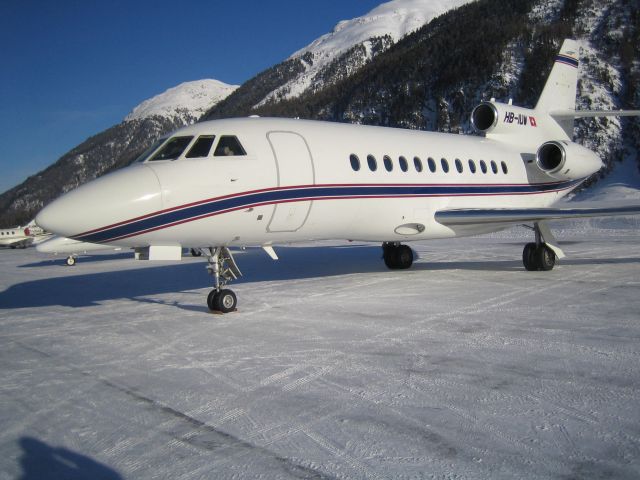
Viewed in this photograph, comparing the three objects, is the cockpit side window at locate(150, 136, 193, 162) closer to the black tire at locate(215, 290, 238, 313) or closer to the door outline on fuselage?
the door outline on fuselage

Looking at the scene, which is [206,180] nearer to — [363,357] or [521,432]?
[363,357]

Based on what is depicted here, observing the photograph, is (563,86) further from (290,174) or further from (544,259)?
(290,174)

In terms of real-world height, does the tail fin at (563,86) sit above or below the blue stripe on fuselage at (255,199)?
above

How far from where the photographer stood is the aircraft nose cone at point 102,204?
709cm

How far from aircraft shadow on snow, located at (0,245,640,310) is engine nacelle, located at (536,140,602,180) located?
7.61 feet

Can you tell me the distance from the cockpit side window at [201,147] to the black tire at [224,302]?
6.87ft

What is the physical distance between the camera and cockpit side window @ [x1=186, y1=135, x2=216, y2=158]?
8102 millimetres

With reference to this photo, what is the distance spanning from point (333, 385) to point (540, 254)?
8716 millimetres

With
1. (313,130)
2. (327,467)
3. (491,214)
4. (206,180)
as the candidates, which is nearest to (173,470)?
(327,467)

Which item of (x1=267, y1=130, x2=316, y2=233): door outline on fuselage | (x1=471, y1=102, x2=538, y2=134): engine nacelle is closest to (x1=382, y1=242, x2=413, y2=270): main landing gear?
(x1=471, y1=102, x2=538, y2=134): engine nacelle

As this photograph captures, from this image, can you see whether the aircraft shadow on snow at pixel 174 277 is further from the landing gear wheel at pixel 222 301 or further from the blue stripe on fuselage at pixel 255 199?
the landing gear wheel at pixel 222 301

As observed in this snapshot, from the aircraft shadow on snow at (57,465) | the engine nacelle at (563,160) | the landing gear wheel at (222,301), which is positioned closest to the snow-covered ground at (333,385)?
the aircraft shadow on snow at (57,465)

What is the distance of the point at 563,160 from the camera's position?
13.9 metres

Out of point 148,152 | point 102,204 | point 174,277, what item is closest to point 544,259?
point 148,152
